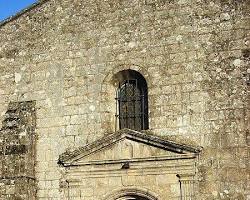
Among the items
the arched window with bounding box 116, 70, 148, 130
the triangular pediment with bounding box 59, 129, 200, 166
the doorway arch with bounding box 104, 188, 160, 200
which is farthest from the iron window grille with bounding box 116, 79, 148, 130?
the doorway arch with bounding box 104, 188, 160, 200

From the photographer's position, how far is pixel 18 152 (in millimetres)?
12266

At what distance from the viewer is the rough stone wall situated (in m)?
11.9

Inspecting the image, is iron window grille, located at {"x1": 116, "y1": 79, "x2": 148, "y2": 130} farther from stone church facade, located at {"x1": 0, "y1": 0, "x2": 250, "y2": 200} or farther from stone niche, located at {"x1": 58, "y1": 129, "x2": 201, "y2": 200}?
stone niche, located at {"x1": 58, "y1": 129, "x2": 201, "y2": 200}

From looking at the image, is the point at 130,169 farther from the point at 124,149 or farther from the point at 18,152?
the point at 18,152

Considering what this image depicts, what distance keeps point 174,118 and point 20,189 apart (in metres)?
3.68

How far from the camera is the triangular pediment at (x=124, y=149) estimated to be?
11.3 meters

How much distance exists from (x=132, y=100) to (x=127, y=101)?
0.40 feet

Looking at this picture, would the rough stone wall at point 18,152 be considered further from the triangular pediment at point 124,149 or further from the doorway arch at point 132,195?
the doorway arch at point 132,195

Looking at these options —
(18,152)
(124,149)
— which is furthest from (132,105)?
(18,152)

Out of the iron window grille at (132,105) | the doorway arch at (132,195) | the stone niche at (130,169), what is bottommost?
the doorway arch at (132,195)

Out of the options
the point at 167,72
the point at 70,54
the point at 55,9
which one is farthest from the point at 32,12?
the point at 167,72

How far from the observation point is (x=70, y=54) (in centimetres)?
1282

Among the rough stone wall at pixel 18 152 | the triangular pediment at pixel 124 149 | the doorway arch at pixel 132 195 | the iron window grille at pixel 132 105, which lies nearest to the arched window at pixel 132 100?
the iron window grille at pixel 132 105

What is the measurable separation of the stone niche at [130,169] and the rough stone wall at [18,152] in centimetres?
75
